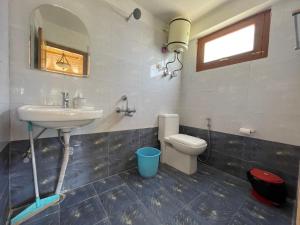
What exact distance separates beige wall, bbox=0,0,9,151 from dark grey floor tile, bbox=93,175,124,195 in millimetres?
896

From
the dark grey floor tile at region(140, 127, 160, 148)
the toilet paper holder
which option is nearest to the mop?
the dark grey floor tile at region(140, 127, 160, 148)

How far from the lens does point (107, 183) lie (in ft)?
4.91

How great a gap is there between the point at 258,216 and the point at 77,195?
1632mm

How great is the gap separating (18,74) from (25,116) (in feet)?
1.57

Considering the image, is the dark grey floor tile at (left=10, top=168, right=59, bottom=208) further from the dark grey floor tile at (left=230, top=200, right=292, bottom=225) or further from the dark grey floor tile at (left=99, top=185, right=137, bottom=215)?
the dark grey floor tile at (left=230, top=200, right=292, bottom=225)

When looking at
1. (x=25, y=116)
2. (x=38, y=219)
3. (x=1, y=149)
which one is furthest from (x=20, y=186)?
(x=25, y=116)

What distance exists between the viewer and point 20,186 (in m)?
1.12

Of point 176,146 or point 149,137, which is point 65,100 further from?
point 176,146

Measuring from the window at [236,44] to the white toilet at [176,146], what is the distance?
1.02m

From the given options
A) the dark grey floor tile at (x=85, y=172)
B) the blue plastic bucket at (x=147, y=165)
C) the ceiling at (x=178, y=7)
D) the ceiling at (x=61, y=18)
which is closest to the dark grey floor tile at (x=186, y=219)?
the blue plastic bucket at (x=147, y=165)

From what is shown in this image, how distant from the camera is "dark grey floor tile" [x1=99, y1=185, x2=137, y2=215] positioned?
1157 mm

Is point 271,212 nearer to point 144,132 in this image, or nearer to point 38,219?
point 144,132

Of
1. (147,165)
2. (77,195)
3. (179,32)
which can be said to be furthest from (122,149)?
(179,32)

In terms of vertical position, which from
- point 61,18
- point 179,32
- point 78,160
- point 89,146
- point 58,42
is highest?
point 179,32
